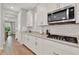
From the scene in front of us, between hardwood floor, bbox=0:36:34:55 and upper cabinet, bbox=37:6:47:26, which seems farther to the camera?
hardwood floor, bbox=0:36:34:55

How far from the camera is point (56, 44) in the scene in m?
2.06

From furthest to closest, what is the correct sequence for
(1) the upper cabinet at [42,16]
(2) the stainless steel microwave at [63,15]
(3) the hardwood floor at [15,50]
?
1. (3) the hardwood floor at [15,50]
2. (1) the upper cabinet at [42,16]
3. (2) the stainless steel microwave at [63,15]

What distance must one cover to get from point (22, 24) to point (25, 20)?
1.01 feet

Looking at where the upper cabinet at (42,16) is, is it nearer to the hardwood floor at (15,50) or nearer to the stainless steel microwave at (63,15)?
the stainless steel microwave at (63,15)

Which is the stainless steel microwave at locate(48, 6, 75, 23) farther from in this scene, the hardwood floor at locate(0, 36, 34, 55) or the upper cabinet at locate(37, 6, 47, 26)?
the hardwood floor at locate(0, 36, 34, 55)

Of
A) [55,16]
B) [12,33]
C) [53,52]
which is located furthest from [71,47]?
[12,33]

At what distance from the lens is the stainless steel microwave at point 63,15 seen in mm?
2021

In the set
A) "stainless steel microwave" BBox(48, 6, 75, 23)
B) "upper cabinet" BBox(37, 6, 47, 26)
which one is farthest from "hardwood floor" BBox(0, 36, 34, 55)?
"stainless steel microwave" BBox(48, 6, 75, 23)

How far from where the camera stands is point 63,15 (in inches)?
89.7

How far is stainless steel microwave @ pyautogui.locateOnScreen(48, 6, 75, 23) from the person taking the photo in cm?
202

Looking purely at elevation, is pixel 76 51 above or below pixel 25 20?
below

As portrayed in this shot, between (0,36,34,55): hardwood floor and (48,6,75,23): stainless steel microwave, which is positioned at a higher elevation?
(48,6,75,23): stainless steel microwave

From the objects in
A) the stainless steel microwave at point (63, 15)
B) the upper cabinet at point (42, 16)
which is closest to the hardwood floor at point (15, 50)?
the upper cabinet at point (42, 16)

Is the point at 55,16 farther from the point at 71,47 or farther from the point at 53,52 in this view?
the point at 71,47
